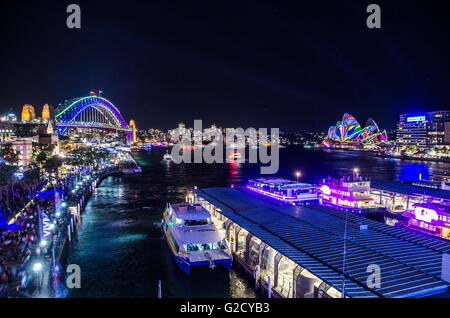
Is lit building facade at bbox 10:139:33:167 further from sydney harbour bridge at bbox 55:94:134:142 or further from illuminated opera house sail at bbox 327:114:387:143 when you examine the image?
illuminated opera house sail at bbox 327:114:387:143

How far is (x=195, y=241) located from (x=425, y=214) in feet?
47.9

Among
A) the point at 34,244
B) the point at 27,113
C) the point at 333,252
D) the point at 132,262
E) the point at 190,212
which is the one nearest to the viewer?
the point at 333,252

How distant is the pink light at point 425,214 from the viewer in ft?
64.6

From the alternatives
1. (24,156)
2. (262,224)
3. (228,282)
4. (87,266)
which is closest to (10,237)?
(87,266)

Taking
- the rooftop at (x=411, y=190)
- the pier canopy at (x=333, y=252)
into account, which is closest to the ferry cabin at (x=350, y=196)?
the rooftop at (x=411, y=190)

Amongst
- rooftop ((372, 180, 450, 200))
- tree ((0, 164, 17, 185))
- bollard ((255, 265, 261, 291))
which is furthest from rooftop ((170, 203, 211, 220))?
tree ((0, 164, 17, 185))

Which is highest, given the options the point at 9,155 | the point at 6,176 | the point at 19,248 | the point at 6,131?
the point at 6,131

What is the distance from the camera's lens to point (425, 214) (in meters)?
20.2

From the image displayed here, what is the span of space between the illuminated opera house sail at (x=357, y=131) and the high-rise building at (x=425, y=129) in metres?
15.8

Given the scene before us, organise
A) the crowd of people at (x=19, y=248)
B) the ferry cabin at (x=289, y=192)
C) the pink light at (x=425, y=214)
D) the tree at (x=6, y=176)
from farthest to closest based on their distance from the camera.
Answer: the tree at (x=6, y=176) → the ferry cabin at (x=289, y=192) → the pink light at (x=425, y=214) → the crowd of people at (x=19, y=248)

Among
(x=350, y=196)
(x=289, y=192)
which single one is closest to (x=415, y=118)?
(x=350, y=196)

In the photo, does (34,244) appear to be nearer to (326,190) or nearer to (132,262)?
(132,262)

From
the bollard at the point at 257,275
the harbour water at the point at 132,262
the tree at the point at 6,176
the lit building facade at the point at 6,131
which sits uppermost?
the lit building facade at the point at 6,131

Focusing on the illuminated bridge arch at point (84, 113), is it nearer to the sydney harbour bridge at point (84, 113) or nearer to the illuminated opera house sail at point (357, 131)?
the sydney harbour bridge at point (84, 113)
